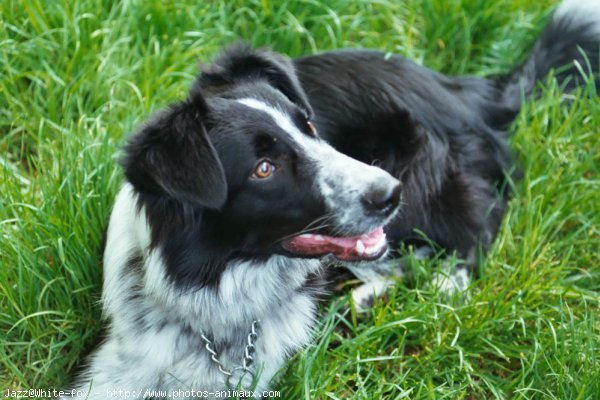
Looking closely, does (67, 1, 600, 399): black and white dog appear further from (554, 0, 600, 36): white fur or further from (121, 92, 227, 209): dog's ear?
(554, 0, 600, 36): white fur

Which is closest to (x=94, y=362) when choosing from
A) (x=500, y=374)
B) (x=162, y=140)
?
(x=162, y=140)

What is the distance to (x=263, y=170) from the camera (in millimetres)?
2557

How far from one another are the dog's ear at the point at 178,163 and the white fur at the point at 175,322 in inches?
15.2

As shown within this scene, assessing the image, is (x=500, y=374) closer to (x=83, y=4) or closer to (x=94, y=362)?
(x=94, y=362)

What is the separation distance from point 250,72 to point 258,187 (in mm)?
590

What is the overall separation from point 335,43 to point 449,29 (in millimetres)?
750

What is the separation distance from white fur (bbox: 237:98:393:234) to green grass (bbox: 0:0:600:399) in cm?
65

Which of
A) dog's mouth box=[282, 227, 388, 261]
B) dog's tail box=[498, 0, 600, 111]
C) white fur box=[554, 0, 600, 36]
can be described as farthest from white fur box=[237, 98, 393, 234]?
white fur box=[554, 0, 600, 36]

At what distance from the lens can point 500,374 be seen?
3248 millimetres

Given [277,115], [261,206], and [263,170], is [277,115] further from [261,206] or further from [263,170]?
[261,206]

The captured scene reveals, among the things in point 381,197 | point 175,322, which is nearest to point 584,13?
point 381,197

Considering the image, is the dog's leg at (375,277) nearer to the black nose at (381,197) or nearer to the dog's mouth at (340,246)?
the dog's mouth at (340,246)

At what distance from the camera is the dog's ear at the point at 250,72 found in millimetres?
2921

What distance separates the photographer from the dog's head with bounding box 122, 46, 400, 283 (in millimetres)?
A: 2438
